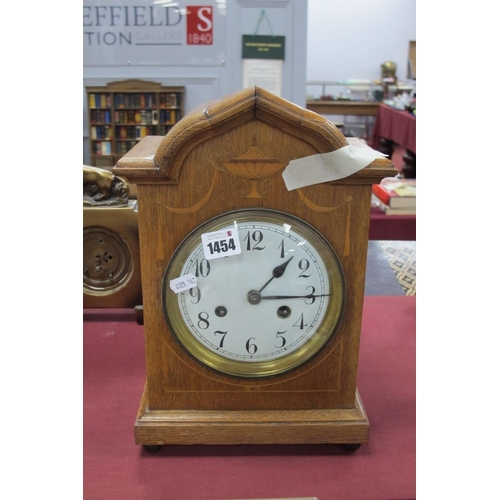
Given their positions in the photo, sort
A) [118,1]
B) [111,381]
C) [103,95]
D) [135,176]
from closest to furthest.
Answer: [135,176] < [111,381] < [118,1] < [103,95]

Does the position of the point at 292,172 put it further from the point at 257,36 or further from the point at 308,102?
the point at 308,102

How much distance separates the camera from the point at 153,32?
11.9ft

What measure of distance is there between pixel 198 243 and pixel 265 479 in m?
0.36

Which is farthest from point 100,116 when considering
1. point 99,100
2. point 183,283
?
point 183,283

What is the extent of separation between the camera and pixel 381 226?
5.83 ft

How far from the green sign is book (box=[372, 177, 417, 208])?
74.6 inches

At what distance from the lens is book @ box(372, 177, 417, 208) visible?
177 centimetres

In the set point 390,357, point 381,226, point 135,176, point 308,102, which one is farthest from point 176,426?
point 308,102

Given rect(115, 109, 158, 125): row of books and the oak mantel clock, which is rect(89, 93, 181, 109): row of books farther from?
the oak mantel clock

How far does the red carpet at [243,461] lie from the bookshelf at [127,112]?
2.90 meters

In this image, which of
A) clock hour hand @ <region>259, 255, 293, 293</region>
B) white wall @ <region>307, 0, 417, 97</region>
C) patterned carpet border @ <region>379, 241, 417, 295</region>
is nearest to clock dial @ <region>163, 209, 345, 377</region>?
clock hour hand @ <region>259, 255, 293, 293</region>

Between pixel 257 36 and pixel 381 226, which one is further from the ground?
pixel 257 36

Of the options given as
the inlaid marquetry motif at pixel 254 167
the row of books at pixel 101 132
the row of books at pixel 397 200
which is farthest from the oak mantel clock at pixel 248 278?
the row of books at pixel 101 132

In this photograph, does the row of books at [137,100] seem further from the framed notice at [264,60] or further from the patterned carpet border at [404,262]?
the patterned carpet border at [404,262]
